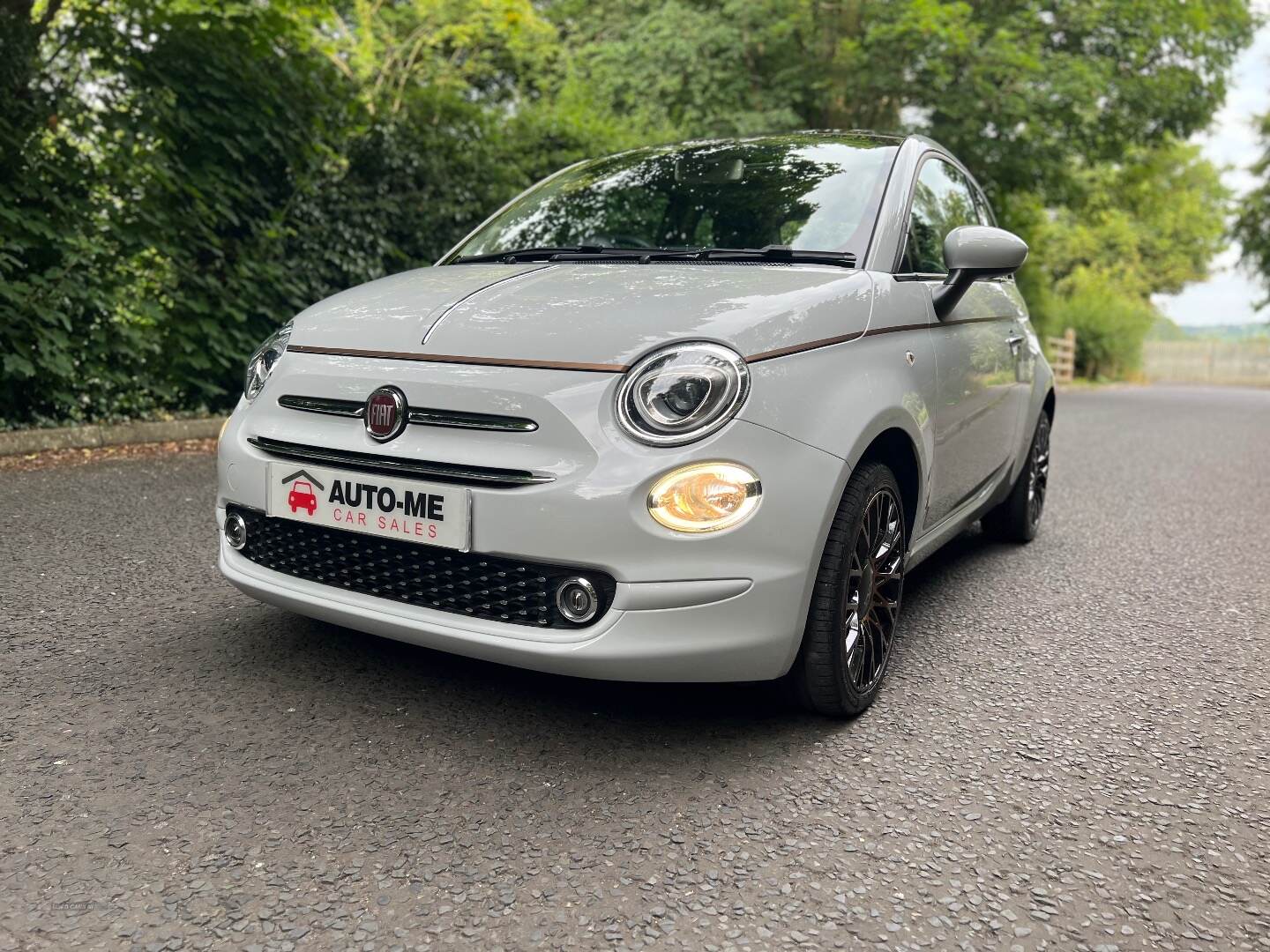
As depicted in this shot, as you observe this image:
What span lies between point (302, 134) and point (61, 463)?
302 centimetres

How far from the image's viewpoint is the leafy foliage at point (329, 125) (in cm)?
637

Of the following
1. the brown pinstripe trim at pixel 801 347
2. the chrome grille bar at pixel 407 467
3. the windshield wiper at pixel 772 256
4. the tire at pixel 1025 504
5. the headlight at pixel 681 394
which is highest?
the windshield wiper at pixel 772 256

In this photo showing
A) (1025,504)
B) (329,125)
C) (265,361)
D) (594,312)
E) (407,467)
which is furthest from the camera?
(329,125)

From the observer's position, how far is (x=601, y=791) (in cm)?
230

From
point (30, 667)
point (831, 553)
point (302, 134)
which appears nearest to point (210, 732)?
point (30, 667)

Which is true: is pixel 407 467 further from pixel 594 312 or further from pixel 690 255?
pixel 690 255

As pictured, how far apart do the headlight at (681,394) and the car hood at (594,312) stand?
44mm

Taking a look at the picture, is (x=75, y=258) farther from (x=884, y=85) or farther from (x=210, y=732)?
(x=884, y=85)

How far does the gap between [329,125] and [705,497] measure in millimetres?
6734

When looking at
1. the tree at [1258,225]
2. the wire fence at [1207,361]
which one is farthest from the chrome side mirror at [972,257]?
the wire fence at [1207,361]

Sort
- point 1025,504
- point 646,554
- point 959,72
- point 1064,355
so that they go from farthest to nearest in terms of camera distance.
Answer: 1. point 1064,355
2. point 959,72
3. point 1025,504
4. point 646,554

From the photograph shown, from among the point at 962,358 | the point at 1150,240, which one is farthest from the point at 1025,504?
the point at 1150,240

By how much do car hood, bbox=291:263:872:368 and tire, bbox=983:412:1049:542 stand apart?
2.31 metres

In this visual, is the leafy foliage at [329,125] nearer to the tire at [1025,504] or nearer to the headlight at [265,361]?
the headlight at [265,361]
